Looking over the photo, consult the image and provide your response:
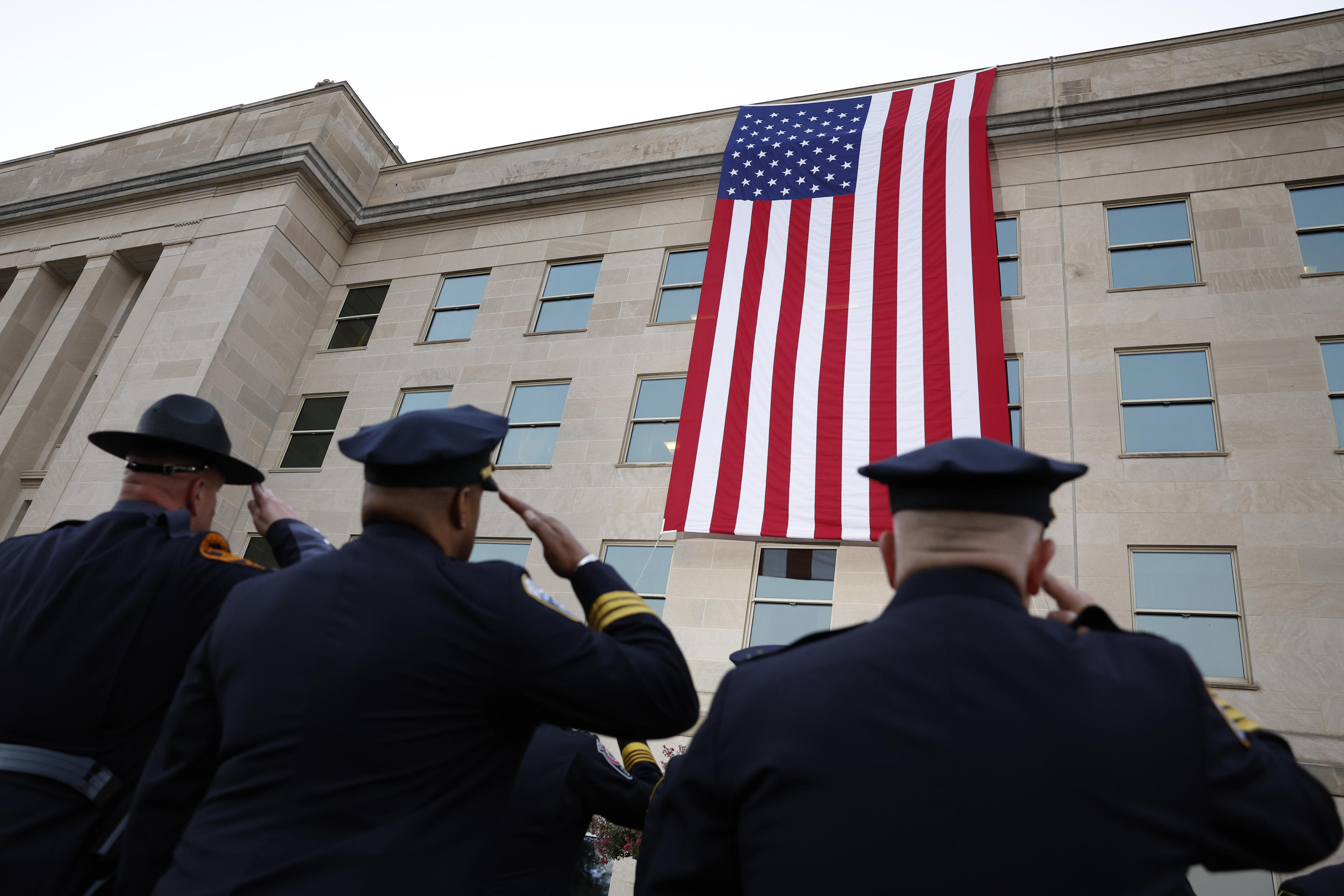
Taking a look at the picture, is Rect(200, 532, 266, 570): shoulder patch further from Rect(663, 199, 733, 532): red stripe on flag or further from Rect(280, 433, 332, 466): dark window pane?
Rect(280, 433, 332, 466): dark window pane

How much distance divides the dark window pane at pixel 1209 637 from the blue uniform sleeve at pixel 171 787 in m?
10.8

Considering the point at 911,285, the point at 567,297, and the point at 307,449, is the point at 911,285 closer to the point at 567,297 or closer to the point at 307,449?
the point at 567,297

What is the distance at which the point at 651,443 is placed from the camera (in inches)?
588

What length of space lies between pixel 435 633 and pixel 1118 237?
14.8m

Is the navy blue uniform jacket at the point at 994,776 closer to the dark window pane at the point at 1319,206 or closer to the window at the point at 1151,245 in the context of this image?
the window at the point at 1151,245

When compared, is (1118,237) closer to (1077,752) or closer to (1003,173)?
(1003,173)

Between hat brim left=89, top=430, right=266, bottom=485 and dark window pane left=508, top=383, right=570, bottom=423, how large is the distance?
12350mm

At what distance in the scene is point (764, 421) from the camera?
→ 41.7 ft

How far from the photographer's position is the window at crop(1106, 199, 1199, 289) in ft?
44.2

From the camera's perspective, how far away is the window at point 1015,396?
12.9 meters

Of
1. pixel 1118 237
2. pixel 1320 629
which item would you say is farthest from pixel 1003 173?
pixel 1320 629

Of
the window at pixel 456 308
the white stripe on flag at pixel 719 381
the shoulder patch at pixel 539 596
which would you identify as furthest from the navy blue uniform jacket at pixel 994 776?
the window at pixel 456 308

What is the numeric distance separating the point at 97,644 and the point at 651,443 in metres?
12.2

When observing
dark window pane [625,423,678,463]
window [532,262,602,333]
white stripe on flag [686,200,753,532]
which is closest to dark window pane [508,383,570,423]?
window [532,262,602,333]
